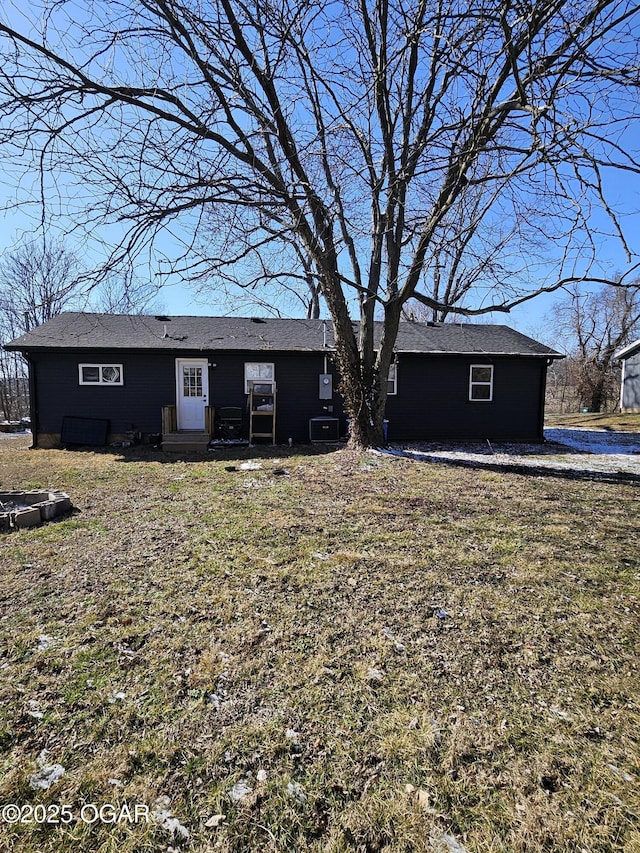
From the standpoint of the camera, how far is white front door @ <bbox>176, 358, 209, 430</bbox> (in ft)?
35.6

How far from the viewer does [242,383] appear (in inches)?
427

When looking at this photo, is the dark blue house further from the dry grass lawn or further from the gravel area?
the dry grass lawn

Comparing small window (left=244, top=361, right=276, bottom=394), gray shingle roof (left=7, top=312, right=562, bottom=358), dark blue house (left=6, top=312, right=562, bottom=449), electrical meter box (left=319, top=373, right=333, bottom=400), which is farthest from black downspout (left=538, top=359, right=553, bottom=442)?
small window (left=244, top=361, right=276, bottom=394)

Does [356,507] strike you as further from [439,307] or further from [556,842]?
[439,307]

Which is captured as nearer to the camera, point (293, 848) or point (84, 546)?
point (293, 848)

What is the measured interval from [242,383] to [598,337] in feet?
76.7

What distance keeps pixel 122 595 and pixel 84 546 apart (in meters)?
1.18

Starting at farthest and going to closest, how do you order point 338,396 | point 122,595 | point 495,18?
point 338,396, point 495,18, point 122,595

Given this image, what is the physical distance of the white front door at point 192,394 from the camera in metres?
10.8

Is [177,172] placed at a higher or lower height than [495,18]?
lower

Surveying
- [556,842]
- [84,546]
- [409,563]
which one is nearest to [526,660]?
[556,842]

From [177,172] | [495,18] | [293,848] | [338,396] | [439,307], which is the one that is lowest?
[293,848]

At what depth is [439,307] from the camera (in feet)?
25.4

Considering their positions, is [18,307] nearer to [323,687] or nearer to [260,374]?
[260,374]
